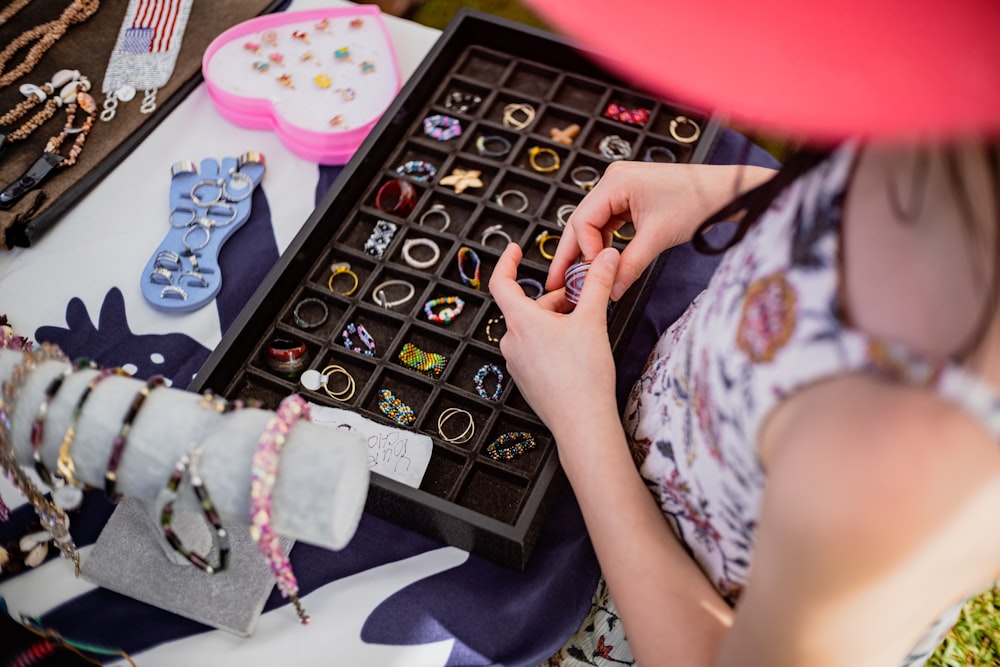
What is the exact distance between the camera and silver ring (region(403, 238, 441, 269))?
1.25 m

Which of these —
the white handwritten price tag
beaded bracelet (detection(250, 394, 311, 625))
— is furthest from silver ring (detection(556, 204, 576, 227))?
beaded bracelet (detection(250, 394, 311, 625))

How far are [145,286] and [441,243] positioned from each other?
0.46 m

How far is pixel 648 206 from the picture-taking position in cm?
106

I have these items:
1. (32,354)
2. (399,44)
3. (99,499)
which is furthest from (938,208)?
(399,44)

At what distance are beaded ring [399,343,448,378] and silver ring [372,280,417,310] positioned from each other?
95 mm

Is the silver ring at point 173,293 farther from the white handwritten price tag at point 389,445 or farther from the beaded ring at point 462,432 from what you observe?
the beaded ring at point 462,432

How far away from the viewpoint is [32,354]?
28.4 inches

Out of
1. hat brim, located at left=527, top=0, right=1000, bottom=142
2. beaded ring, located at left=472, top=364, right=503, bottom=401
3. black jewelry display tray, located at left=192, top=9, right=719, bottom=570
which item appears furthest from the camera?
beaded ring, located at left=472, top=364, right=503, bottom=401

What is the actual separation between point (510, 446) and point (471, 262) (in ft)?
1.09

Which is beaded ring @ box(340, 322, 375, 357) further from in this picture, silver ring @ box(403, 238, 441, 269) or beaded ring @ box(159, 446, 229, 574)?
beaded ring @ box(159, 446, 229, 574)

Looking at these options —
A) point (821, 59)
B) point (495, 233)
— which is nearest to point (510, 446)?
point (495, 233)

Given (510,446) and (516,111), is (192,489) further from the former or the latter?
(516,111)

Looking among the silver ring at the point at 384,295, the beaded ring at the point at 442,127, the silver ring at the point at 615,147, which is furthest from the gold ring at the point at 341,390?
the silver ring at the point at 615,147

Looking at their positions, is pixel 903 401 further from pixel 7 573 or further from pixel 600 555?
pixel 7 573
